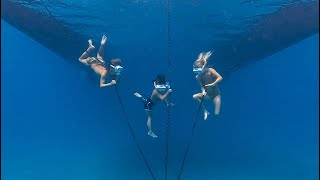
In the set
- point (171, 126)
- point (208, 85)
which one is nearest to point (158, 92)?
point (208, 85)

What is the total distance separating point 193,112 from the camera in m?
16.7

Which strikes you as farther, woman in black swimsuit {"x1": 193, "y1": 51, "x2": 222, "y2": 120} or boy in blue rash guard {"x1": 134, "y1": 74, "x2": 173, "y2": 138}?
woman in black swimsuit {"x1": 193, "y1": 51, "x2": 222, "y2": 120}

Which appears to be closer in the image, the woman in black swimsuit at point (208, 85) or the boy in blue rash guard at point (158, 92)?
the boy in blue rash guard at point (158, 92)

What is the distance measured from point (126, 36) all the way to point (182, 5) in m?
2.31

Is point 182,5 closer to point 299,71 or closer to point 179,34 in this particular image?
point 179,34

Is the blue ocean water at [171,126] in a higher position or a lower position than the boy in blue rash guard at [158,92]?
lower

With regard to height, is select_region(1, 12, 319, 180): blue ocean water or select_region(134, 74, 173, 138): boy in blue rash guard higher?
select_region(134, 74, 173, 138): boy in blue rash guard

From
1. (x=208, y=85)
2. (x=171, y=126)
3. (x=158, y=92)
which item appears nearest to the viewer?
(x=208, y=85)

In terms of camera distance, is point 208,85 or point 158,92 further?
point 158,92

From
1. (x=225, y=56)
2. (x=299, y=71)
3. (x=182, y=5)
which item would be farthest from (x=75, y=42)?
(x=299, y=71)

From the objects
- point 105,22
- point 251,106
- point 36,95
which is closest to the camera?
point 105,22

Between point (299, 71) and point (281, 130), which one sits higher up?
point (299, 71)

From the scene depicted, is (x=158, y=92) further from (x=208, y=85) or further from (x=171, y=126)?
(x=171, y=126)

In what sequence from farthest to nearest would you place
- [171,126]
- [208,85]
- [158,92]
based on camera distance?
[171,126], [158,92], [208,85]
